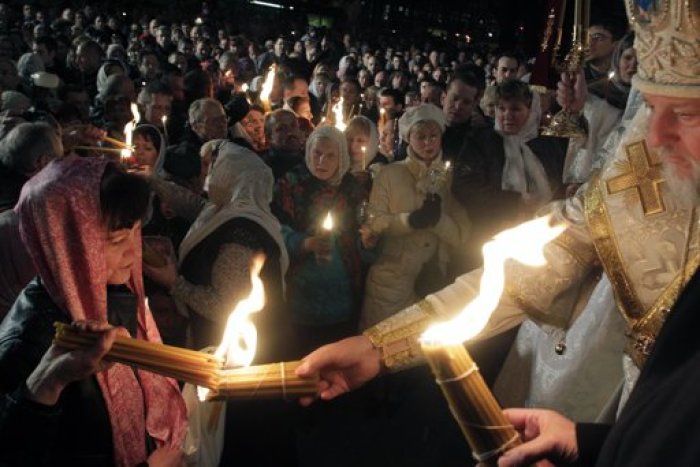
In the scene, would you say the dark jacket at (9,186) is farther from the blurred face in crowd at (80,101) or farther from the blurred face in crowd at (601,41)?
the blurred face in crowd at (601,41)

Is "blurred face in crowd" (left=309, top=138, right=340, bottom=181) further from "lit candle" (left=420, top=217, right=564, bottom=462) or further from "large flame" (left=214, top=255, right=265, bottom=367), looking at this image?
"lit candle" (left=420, top=217, right=564, bottom=462)

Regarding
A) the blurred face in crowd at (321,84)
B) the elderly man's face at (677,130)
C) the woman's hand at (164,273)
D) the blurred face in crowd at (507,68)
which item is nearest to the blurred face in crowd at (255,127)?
the woman's hand at (164,273)

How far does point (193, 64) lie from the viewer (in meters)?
12.2

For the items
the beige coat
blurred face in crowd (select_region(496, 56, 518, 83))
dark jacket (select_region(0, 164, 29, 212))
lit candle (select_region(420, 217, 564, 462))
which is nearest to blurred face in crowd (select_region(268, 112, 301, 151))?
the beige coat

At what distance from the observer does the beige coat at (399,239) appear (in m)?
4.63

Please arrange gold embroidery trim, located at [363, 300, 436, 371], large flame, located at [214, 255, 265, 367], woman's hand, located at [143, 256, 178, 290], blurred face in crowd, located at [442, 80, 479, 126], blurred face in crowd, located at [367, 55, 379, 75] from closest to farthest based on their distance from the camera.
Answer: large flame, located at [214, 255, 265, 367]
gold embroidery trim, located at [363, 300, 436, 371]
woman's hand, located at [143, 256, 178, 290]
blurred face in crowd, located at [442, 80, 479, 126]
blurred face in crowd, located at [367, 55, 379, 75]

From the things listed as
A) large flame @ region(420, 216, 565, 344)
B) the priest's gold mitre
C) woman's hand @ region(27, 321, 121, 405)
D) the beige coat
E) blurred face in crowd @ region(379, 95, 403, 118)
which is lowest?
the beige coat

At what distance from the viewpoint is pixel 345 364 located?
194 cm

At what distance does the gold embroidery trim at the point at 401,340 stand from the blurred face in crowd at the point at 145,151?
3414 millimetres

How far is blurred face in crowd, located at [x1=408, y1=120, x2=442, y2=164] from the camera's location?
4742mm

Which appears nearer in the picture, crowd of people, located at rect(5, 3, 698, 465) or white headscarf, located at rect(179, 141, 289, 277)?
crowd of people, located at rect(5, 3, 698, 465)

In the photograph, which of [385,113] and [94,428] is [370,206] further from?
[385,113]

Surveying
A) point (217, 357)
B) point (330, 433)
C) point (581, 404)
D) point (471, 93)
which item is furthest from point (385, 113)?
point (217, 357)

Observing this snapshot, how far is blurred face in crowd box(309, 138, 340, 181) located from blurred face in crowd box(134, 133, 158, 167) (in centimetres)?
137
